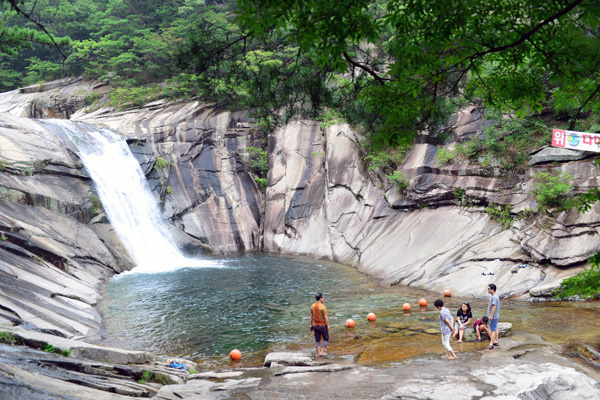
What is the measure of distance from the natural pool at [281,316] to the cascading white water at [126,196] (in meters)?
3.33

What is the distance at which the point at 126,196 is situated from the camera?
78.9 feet

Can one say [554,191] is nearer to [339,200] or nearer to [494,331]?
[494,331]

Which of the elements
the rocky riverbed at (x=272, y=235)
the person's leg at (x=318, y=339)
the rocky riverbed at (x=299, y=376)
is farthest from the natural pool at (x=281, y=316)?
the rocky riverbed at (x=299, y=376)

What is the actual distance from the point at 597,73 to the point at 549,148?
44.8 ft

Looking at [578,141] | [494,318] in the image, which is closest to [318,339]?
[494,318]

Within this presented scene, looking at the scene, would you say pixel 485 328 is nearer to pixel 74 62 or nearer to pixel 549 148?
pixel 549 148

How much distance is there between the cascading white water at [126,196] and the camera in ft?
73.3

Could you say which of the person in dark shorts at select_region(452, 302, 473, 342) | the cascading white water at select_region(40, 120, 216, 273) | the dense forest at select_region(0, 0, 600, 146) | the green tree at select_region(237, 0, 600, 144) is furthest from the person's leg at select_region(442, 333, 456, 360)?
the cascading white water at select_region(40, 120, 216, 273)

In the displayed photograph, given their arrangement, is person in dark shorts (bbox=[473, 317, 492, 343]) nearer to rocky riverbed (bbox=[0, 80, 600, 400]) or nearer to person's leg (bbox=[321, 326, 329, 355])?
rocky riverbed (bbox=[0, 80, 600, 400])

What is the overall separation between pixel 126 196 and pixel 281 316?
14298mm

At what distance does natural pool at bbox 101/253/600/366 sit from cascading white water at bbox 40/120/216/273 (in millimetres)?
3334

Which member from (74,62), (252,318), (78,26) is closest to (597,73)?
(252,318)

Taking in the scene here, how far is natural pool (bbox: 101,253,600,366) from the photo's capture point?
10.0 m

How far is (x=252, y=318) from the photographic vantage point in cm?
1338
